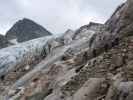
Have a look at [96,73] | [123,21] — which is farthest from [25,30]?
[96,73]

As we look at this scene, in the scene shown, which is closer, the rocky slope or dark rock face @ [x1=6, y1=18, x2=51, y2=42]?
the rocky slope

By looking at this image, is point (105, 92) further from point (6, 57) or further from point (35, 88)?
point (6, 57)

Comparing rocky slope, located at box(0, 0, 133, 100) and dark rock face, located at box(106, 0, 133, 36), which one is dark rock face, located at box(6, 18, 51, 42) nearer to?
rocky slope, located at box(0, 0, 133, 100)

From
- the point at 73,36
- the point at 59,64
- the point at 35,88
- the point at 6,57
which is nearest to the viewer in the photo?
the point at 35,88

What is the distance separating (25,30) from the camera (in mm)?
138000

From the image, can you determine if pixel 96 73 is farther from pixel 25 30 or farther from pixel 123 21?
pixel 25 30

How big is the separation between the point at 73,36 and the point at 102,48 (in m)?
26.2

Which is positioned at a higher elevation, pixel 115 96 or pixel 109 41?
pixel 109 41

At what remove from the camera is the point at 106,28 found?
1529 inches

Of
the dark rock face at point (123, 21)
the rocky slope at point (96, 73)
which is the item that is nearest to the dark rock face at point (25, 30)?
the rocky slope at point (96, 73)

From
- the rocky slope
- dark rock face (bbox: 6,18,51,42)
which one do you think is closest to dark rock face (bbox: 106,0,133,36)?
the rocky slope

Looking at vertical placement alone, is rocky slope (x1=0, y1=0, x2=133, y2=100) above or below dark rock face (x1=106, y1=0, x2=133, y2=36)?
below

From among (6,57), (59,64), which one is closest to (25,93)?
(59,64)

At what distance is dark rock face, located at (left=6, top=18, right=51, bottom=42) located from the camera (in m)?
135
